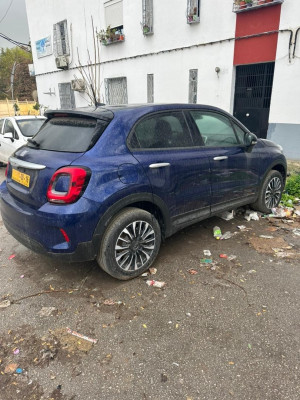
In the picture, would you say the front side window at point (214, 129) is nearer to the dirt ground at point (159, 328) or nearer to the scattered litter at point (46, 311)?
the dirt ground at point (159, 328)

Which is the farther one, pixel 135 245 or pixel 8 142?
pixel 8 142

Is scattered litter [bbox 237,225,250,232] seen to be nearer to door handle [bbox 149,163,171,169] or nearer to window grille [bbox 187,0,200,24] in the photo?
door handle [bbox 149,163,171,169]

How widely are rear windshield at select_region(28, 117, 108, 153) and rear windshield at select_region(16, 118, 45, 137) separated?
4.63 meters

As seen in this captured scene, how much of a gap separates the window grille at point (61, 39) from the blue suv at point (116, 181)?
1389 cm

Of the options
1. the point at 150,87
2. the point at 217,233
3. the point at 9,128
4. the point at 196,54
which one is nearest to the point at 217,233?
the point at 217,233

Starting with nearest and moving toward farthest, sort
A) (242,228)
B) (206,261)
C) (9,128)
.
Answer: (206,261)
(242,228)
(9,128)

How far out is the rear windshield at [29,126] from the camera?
7.57 metres

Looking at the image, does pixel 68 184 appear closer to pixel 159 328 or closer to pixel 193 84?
pixel 159 328

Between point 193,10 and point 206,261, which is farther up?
point 193,10

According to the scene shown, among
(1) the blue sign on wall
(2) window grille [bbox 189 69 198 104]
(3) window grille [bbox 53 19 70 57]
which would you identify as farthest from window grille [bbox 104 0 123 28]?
(1) the blue sign on wall

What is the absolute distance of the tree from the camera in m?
43.6

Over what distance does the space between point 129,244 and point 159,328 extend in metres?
0.87

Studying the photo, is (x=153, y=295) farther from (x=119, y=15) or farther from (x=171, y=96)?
(x=119, y=15)

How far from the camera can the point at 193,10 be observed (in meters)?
9.51
